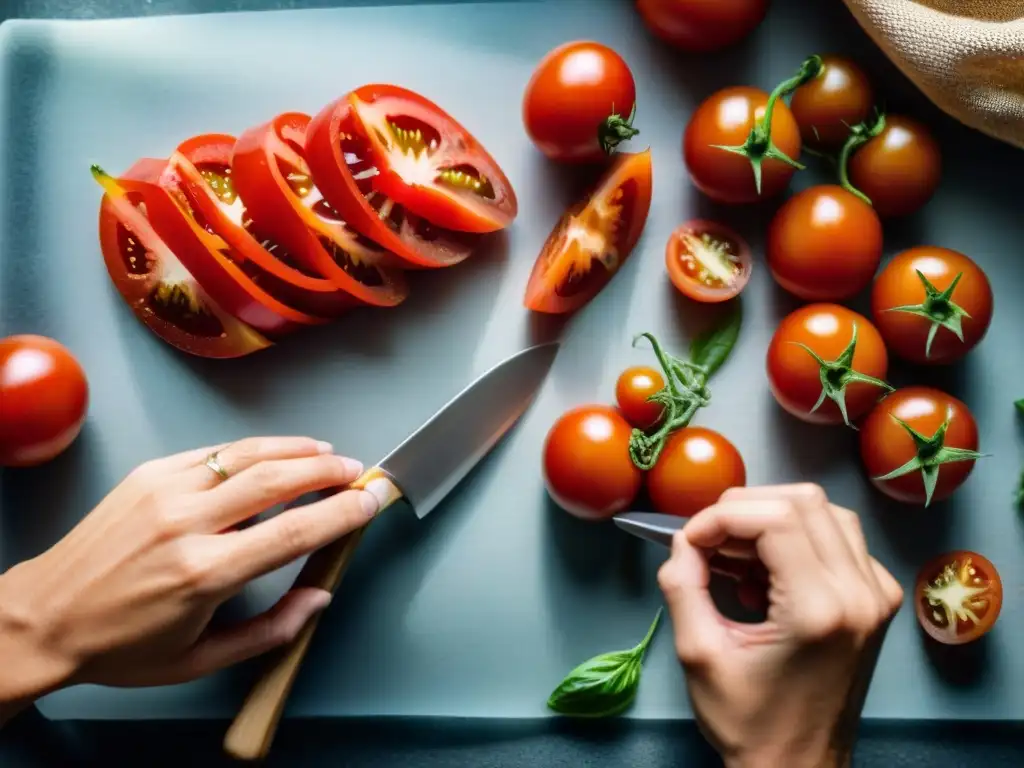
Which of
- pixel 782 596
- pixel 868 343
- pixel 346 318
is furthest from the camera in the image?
pixel 346 318

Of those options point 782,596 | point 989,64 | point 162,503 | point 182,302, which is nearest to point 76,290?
point 182,302

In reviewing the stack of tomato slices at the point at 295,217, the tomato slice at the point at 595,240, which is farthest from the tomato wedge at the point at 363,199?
the tomato slice at the point at 595,240

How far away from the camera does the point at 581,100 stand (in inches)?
46.2

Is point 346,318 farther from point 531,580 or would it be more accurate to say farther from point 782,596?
point 782,596

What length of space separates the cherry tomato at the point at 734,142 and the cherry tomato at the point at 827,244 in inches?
1.8

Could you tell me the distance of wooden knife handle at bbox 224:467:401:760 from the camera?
107cm

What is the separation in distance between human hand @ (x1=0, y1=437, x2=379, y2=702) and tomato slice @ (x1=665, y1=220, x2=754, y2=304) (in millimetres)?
458

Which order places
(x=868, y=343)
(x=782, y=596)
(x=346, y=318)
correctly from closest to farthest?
(x=782, y=596), (x=868, y=343), (x=346, y=318)

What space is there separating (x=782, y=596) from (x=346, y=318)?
63 cm

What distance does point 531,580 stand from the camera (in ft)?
4.00

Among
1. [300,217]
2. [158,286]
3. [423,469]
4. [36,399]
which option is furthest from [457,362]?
[36,399]

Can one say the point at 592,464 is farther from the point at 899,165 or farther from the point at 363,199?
the point at 899,165

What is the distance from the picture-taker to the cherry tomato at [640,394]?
45.3 inches

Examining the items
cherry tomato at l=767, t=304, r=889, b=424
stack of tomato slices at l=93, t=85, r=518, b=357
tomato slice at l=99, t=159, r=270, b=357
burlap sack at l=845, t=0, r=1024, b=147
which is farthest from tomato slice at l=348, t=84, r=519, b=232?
burlap sack at l=845, t=0, r=1024, b=147
